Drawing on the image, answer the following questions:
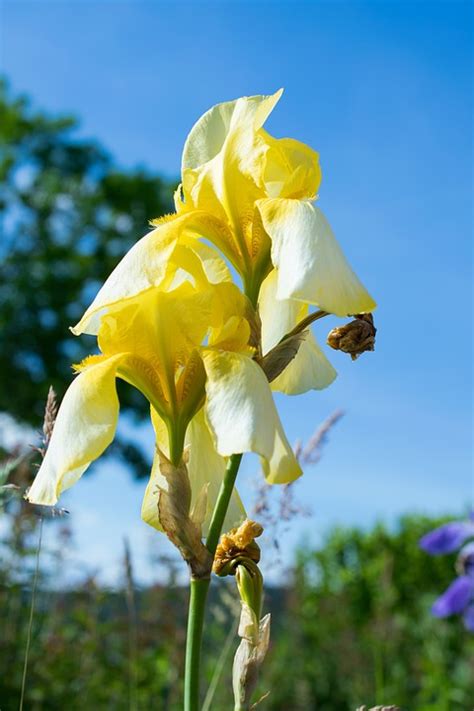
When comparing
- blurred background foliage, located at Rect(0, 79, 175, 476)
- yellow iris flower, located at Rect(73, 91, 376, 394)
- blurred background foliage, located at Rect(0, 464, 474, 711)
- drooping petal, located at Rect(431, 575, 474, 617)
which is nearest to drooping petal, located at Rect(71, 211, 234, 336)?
yellow iris flower, located at Rect(73, 91, 376, 394)

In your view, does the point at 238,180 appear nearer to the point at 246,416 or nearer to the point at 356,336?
the point at 356,336

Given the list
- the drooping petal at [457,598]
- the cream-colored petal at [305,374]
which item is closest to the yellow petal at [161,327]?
the cream-colored petal at [305,374]

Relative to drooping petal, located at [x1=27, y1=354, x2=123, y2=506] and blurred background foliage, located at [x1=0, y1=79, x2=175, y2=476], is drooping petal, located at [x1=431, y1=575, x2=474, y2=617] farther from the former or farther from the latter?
blurred background foliage, located at [x1=0, y1=79, x2=175, y2=476]

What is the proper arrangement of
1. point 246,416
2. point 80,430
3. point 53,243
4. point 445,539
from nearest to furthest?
point 246,416 < point 80,430 < point 445,539 < point 53,243

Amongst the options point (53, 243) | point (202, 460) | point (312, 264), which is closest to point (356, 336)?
point (312, 264)

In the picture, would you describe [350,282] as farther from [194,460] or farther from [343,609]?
[343,609]

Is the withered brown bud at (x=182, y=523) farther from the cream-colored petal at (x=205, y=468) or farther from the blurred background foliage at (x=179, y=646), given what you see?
the blurred background foliage at (x=179, y=646)
